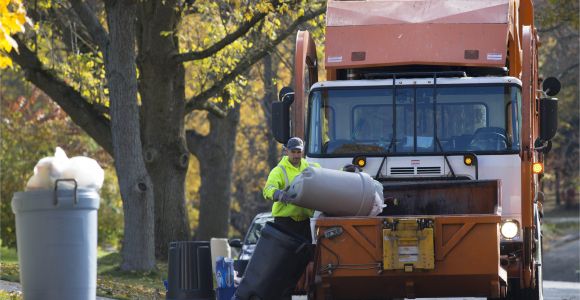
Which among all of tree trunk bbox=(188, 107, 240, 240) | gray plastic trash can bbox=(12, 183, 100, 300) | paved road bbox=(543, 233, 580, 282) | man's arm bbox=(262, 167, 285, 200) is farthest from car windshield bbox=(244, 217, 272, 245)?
paved road bbox=(543, 233, 580, 282)

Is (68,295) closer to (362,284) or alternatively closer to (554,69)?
(362,284)

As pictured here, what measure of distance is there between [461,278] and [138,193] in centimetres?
871

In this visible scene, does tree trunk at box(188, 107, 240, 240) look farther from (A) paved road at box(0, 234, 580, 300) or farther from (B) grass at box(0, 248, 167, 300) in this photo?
(A) paved road at box(0, 234, 580, 300)

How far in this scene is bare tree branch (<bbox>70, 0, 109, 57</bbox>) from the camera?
19750 mm

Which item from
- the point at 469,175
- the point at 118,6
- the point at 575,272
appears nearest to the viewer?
the point at 469,175

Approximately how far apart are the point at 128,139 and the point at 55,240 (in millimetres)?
10061

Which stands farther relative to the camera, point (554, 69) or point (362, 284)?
point (554, 69)

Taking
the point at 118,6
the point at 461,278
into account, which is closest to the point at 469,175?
the point at 461,278

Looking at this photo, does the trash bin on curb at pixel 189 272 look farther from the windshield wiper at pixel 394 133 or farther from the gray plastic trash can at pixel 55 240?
the gray plastic trash can at pixel 55 240

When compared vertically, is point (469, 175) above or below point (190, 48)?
below

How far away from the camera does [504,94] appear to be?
45.3ft

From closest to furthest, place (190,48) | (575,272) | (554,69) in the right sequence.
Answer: (190,48) < (575,272) < (554,69)

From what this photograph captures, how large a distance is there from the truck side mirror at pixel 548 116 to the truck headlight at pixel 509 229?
3.67 feet

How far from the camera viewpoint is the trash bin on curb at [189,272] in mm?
12992
